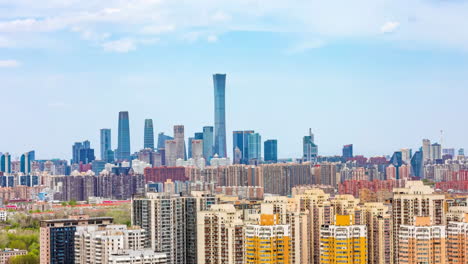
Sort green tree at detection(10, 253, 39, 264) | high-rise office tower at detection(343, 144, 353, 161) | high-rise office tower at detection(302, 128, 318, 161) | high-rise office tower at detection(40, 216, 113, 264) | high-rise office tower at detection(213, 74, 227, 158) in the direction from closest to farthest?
high-rise office tower at detection(40, 216, 113, 264)
green tree at detection(10, 253, 39, 264)
high-rise office tower at detection(343, 144, 353, 161)
high-rise office tower at detection(302, 128, 318, 161)
high-rise office tower at detection(213, 74, 227, 158)

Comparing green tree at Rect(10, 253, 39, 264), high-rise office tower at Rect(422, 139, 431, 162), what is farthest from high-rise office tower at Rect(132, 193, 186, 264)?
high-rise office tower at Rect(422, 139, 431, 162)

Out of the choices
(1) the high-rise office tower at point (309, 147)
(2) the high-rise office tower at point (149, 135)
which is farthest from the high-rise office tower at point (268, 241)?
(2) the high-rise office tower at point (149, 135)

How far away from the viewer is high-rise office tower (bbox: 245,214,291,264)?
12461 millimetres

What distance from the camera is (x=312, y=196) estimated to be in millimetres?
17406

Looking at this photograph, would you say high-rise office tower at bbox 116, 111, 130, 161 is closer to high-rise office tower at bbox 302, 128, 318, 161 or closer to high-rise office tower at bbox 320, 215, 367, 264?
high-rise office tower at bbox 302, 128, 318, 161

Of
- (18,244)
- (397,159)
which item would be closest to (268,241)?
(18,244)

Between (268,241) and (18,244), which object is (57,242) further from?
(268,241)

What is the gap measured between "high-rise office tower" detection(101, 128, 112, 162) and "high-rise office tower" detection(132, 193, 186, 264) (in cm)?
3442

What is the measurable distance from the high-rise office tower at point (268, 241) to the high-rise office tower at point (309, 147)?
31216mm

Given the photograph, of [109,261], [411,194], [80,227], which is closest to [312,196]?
[411,194]

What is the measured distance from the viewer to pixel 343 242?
1240 cm

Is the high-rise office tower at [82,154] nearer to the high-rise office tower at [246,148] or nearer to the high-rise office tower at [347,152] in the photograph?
the high-rise office tower at [246,148]

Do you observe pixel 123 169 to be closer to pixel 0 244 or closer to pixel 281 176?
pixel 281 176

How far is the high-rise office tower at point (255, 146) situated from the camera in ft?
154
